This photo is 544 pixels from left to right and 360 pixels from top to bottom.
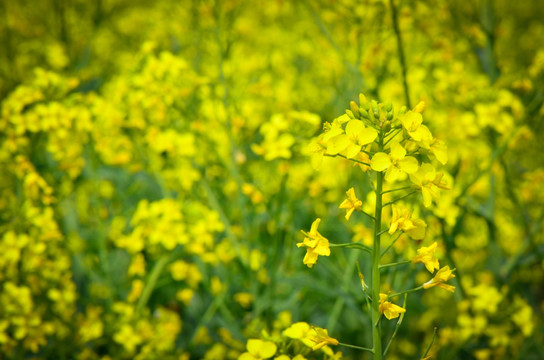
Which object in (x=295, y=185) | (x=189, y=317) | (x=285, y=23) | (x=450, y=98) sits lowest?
(x=189, y=317)

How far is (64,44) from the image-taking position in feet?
11.5

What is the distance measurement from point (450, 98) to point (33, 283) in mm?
2271

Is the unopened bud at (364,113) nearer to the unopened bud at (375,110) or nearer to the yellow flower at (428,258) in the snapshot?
the unopened bud at (375,110)

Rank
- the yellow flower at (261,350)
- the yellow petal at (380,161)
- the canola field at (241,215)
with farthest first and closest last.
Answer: the canola field at (241,215), the yellow flower at (261,350), the yellow petal at (380,161)

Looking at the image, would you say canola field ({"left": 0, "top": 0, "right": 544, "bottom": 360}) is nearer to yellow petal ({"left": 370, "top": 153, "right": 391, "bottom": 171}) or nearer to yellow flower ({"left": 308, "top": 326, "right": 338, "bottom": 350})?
yellow flower ({"left": 308, "top": 326, "right": 338, "bottom": 350})

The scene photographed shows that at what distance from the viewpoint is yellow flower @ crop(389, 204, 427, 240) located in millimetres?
960

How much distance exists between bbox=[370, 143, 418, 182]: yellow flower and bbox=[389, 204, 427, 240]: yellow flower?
8 centimetres

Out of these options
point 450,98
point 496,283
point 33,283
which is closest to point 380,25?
point 450,98

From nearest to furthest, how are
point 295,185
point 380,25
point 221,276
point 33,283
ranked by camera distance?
1. point 33,283
2. point 380,25
3. point 221,276
4. point 295,185

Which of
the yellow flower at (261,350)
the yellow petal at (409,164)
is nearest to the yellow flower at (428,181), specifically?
the yellow petal at (409,164)

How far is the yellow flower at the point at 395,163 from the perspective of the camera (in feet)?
3.03

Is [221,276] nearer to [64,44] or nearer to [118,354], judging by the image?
[118,354]

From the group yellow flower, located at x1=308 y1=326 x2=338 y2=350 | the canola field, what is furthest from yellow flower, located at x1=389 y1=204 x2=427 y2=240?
the canola field

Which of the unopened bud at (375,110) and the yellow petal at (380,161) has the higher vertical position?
the unopened bud at (375,110)
